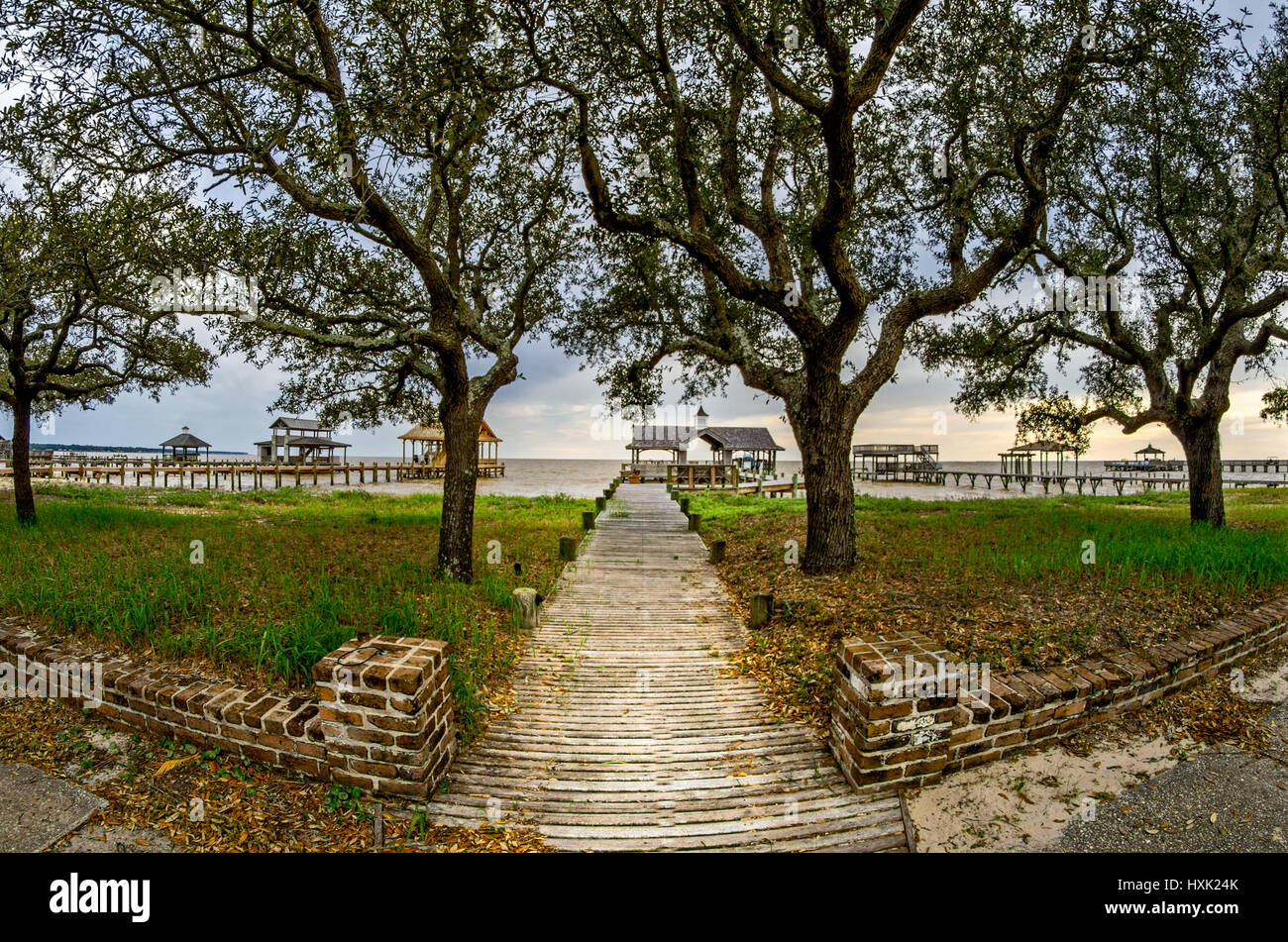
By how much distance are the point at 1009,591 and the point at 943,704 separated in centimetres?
384

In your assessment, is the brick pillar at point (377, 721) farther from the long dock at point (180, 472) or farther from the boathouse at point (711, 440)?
the boathouse at point (711, 440)

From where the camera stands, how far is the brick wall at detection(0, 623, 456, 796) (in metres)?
3.45

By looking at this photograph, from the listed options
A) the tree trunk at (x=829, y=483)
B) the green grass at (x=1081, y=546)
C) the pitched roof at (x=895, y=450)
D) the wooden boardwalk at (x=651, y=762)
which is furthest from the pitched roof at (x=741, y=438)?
the wooden boardwalk at (x=651, y=762)

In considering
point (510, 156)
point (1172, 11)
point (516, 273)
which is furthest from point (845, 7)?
point (516, 273)

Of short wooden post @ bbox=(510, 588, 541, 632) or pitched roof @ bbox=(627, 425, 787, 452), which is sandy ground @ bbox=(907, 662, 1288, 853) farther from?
pitched roof @ bbox=(627, 425, 787, 452)

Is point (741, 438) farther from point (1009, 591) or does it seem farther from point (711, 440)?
point (1009, 591)

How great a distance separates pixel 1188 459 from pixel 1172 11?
30.7 feet

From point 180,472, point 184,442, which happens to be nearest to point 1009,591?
point 180,472

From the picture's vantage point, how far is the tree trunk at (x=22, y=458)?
38.4ft

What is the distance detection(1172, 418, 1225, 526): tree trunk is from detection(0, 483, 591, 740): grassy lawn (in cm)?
1404

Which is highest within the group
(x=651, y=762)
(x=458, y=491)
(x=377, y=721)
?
(x=458, y=491)

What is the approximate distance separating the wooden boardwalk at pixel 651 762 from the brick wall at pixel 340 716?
1.40 feet

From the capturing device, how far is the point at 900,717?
3.71 metres
